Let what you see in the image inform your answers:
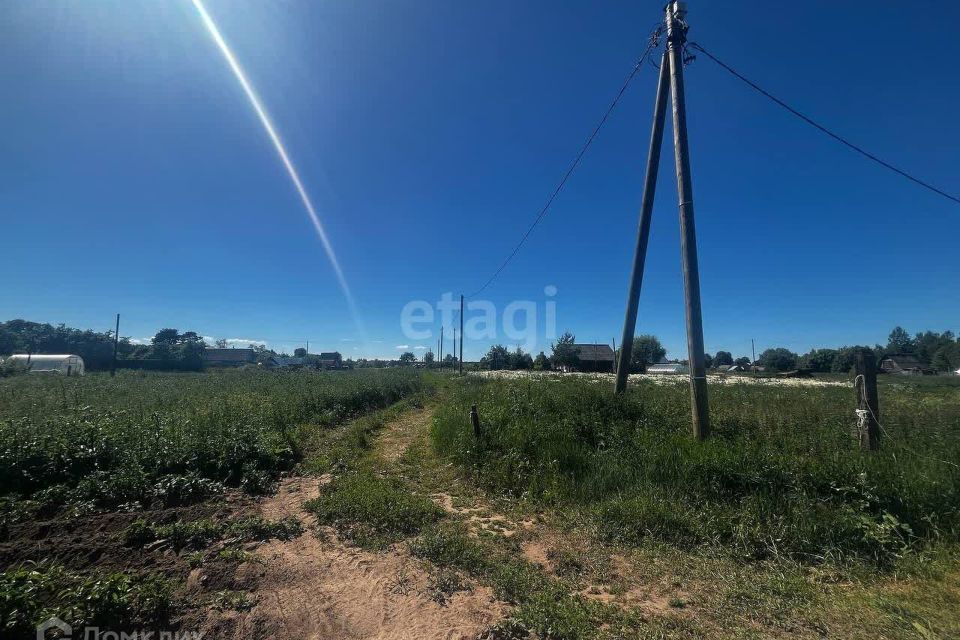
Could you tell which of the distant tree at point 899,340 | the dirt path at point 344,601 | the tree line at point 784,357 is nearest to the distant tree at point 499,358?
the tree line at point 784,357

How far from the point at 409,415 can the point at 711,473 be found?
36.1ft

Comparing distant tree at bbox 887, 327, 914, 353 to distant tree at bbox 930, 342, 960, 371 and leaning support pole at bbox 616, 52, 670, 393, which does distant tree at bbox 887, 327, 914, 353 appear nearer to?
distant tree at bbox 930, 342, 960, 371

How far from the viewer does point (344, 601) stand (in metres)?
2.91

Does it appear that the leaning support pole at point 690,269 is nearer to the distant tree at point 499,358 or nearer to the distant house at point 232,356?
the distant tree at point 499,358

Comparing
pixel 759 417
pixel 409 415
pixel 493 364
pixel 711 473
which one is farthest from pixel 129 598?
pixel 493 364

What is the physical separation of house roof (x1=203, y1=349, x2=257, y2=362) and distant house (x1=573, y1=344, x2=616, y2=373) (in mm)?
59012

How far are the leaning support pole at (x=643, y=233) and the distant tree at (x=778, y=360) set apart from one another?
78.5 meters

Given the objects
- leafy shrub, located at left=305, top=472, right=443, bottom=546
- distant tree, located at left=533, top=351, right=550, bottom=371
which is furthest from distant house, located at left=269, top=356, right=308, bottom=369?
leafy shrub, located at left=305, top=472, right=443, bottom=546

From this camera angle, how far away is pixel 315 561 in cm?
354

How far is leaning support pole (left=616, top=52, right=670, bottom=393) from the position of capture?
277 inches

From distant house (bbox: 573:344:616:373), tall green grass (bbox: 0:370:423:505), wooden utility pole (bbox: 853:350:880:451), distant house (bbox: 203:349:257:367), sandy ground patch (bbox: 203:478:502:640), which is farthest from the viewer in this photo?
distant house (bbox: 203:349:257:367)

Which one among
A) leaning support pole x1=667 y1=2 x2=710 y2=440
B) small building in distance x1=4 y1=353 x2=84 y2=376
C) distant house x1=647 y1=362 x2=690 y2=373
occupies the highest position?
leaning support pole x1=667 y1=2 x2=710 y2=440

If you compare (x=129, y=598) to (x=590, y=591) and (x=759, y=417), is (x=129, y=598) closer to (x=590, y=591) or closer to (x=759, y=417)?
(x=590, y=591)

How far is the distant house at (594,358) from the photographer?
53.3 meters
